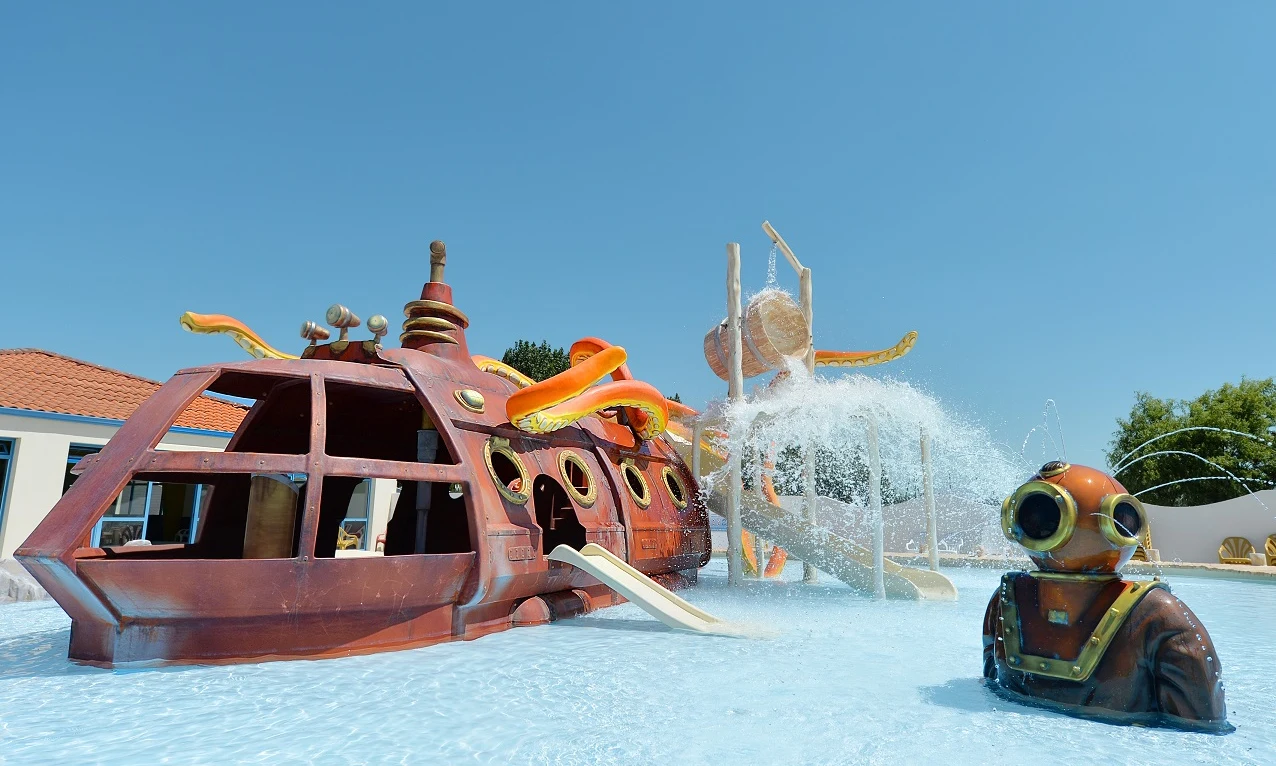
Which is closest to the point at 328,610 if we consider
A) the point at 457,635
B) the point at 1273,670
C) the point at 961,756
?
the point at 457,635

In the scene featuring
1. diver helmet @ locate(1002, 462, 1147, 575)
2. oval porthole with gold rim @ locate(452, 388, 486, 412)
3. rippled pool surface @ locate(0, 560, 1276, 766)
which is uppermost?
oval porthole with gold rim @ locate(452, 388, 486, 412)

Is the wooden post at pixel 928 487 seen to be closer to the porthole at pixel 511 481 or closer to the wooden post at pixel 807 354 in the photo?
the wooden post at pixel 807 354

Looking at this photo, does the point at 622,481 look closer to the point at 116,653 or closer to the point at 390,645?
the point at 390,645

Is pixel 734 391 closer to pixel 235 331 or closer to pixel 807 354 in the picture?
pixel 807 354

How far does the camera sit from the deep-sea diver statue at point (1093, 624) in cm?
393

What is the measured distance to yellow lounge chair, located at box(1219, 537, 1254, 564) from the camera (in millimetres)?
20250

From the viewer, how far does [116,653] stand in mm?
5523

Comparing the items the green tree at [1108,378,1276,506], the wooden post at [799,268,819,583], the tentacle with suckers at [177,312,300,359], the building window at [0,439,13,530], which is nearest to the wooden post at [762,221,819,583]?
the wooden post at [799,268,819,583]

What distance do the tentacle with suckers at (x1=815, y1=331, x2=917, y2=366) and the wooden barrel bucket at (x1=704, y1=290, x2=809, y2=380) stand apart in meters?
1.50

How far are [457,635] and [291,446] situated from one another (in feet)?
10.9

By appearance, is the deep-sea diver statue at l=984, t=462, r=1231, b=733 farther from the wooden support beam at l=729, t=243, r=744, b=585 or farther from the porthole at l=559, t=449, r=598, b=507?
the wooden support beam at l=729, t=243, r=744, b=585

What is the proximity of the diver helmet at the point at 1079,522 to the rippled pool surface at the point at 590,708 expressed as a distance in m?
0.90

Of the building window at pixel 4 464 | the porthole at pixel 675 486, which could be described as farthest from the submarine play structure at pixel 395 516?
the building window at pixel 4 464

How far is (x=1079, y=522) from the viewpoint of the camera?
14.0 feet
